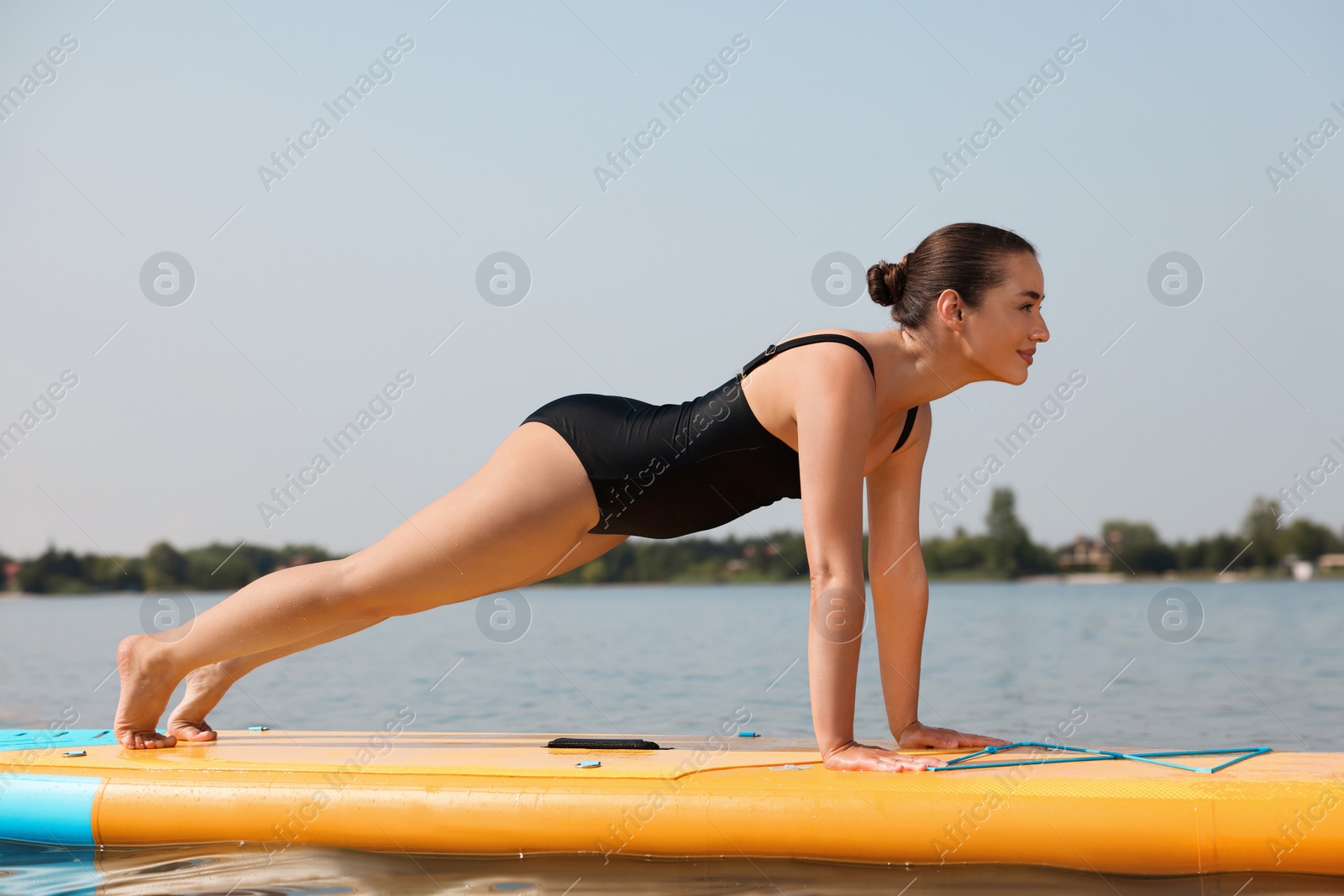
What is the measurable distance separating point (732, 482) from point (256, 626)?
4.50 feet

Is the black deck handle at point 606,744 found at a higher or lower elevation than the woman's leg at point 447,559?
lower

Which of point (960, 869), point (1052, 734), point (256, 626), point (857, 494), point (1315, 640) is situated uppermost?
point (857, 494)

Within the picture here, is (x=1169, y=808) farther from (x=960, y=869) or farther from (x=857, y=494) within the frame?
(x=857, y=494)

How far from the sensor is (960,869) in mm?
2469

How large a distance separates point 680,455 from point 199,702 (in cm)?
190

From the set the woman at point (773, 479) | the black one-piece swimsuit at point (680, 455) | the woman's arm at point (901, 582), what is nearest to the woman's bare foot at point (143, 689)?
the woman at point (773, 479)

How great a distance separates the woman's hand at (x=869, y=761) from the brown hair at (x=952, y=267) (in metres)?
1.10

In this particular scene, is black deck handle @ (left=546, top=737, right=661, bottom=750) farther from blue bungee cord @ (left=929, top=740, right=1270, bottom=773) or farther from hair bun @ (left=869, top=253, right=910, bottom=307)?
hair bun @ (left=869, top=253, right=910, bottom=307)

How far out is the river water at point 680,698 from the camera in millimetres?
2559

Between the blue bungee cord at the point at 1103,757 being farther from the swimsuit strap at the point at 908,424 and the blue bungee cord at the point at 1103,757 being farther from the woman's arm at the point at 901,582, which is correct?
the swimsuit strap at the point at 908,424

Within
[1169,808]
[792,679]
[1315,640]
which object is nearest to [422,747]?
[1169,808]

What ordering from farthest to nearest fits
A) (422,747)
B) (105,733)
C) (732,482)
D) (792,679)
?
(792,679), (105,733), (422,747), (732,482)

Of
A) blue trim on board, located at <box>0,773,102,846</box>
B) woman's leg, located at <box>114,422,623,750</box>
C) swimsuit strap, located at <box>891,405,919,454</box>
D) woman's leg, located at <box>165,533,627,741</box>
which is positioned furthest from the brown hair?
blue trim on board, located at <box>0,773,102,846</box>

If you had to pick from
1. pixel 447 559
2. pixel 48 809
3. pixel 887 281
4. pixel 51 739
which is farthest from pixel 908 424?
pixel 51 739
